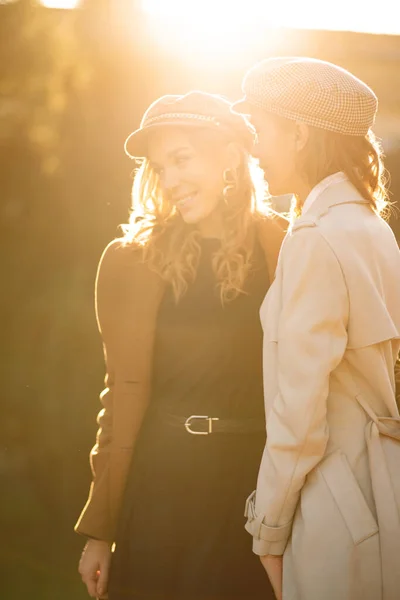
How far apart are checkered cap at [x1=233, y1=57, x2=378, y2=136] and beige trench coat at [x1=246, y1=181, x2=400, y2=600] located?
14cm

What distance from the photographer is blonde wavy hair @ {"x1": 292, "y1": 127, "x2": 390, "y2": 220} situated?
1708 millimetres

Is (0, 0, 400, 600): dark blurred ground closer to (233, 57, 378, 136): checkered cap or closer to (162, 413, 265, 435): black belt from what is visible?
(162, 413, 265, 435): black belt

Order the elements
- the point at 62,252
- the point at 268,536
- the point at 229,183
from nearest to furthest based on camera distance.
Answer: the point at 268,536 → the point at 229,183 → the point at 62,252

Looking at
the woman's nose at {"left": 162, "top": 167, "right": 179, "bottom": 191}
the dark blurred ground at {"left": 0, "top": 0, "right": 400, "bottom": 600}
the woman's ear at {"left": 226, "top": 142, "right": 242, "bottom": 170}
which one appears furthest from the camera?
the dark blurred ground at {"left": 0, "top": 0, "right": 400, "bottom": 600}

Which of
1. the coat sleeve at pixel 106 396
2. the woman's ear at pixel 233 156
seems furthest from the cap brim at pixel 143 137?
the coat sleeve at pixel 106 396

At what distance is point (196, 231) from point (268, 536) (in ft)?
3.59

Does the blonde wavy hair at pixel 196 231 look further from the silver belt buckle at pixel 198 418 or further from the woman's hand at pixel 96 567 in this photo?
the woman's hand at pixel 96 567

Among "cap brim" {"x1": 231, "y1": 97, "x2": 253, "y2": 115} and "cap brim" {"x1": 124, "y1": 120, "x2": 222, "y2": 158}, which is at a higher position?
"cap brim" {"x1": 124, "y1": 120, "x2": 222, "y2": 158}

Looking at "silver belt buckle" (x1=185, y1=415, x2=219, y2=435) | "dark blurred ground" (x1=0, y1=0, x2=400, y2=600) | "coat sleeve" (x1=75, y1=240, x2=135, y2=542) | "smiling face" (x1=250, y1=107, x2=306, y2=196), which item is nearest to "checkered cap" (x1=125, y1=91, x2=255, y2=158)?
"coat sleeve" (x1=75, y1=240, x2=135, y2=542)

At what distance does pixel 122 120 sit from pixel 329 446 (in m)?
2.72

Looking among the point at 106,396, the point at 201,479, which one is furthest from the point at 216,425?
the point at 106,396

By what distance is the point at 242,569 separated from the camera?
91.4 inches

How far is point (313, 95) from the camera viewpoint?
167cm

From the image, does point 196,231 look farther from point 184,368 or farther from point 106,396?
point 106,396
